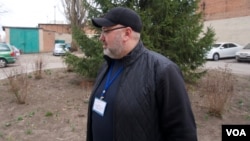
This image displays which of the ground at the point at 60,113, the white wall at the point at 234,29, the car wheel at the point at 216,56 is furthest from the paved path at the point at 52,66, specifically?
the white wall at the point at 234,29

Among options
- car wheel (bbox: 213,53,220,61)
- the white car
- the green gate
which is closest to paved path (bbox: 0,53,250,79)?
the white car

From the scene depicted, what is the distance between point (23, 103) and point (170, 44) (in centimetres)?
436

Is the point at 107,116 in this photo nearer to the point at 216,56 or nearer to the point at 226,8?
the point at 216,56

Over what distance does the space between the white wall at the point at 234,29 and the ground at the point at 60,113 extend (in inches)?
799

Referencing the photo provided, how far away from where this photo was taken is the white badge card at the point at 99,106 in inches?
92.3

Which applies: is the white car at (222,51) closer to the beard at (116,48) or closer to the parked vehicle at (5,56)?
the parked vehicle at (5,56)

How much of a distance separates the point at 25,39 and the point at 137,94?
39.6 meters

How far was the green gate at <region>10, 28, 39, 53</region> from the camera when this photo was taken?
1526 inches

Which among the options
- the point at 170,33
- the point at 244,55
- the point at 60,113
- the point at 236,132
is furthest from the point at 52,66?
the point at 236,132

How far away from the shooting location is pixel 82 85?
9.05m

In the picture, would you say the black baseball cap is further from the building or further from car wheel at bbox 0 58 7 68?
the building

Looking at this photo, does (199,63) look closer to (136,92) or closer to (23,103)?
(23,103)

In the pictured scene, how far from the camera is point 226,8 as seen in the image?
30.2 m

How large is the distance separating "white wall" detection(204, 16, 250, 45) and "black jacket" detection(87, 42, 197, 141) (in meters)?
27.1
